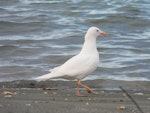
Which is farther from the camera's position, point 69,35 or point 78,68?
point 69,35

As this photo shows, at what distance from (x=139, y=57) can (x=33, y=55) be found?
2412 mm

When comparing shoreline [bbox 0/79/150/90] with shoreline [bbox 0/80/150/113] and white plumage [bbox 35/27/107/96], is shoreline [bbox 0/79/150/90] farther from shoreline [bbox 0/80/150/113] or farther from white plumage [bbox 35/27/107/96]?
white plumage [bbox 35/27/107/96]

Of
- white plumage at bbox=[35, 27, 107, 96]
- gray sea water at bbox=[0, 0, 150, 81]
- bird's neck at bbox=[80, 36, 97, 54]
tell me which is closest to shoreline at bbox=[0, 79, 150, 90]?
gray sea water at bbox=[0, 0, 150, 81]

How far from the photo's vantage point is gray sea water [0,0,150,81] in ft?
34.4

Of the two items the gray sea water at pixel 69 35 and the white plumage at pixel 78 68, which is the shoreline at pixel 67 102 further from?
the gray sea water at pixel 69 35

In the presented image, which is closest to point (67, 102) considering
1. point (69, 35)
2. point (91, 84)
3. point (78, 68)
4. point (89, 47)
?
point (78, 68)

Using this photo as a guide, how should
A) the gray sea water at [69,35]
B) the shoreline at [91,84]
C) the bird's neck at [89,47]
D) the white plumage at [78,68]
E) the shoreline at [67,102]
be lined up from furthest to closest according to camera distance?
the gray sea water at [69,35], the shoreline at [91,84], the bird's neck at [89,47], the white plumage at [78,68], the shoreline at [67,102]

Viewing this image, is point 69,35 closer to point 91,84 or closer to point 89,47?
point 91,84

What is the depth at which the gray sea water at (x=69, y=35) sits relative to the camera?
10500 mm

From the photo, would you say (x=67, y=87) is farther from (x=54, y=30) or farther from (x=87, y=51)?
(x=54, y=30)

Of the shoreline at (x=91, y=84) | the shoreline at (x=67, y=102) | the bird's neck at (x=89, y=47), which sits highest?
the bird's neck at (x=89, y=47)

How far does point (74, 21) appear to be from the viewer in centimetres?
1603

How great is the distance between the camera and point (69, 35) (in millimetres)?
13867

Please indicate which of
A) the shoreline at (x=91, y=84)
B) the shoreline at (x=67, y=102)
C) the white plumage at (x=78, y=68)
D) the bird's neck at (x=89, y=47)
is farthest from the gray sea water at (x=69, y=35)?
the white plumage at (x=78, y=68)
